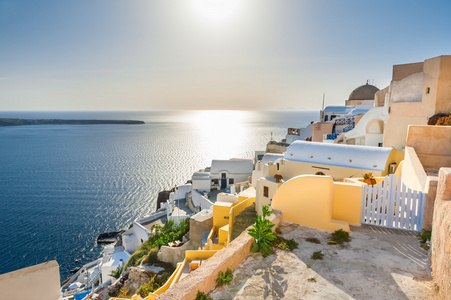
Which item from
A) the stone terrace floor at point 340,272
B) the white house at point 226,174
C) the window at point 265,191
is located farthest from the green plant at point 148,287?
the white house at point 226,174

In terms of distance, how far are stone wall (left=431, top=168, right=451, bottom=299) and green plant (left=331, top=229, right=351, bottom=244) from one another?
169cm

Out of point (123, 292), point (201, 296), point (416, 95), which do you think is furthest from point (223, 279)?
point (416, 95)

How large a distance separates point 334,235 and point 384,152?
1291 cm

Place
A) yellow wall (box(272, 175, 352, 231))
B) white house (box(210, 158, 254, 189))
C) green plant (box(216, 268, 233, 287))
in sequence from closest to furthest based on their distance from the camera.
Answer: green plant (box(216, 268, 233, 287)) < yellow wall (box(272, 175, 352, 231)) < white house (box(210, 158, 254, 189))

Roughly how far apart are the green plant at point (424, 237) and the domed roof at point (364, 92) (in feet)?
150

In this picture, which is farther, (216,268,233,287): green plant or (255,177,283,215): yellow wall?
(255,177,283,215): yellow wall

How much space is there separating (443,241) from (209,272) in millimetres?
3805

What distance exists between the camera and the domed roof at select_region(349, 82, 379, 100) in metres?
46.6

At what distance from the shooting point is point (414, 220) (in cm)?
692

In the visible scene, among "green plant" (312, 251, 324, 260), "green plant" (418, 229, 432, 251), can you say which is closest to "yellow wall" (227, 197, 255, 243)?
"green plant" (312, 251, 324, 260)

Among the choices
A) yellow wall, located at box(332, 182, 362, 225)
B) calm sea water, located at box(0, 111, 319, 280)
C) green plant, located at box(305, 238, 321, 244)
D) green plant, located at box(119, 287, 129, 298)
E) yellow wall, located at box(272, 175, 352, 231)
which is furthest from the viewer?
calm sea water, located at box(0, 111, 319, 280)

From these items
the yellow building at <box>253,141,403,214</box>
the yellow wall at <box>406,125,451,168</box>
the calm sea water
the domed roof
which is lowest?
the calm sea water

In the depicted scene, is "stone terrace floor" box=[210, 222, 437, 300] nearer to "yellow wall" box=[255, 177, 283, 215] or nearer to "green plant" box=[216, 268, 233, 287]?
"green plant" box=[216, 268, 233, 287]

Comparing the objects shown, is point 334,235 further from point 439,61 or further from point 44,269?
point 439,61
